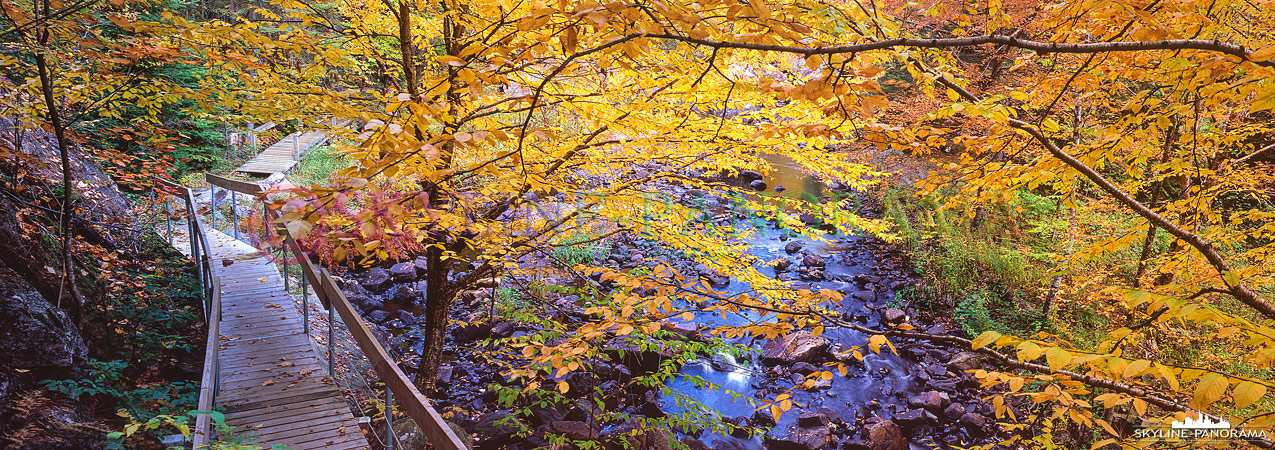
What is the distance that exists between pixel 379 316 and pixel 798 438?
740 cm

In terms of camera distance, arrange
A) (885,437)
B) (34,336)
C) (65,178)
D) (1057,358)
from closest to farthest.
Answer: (1057,358) → (34,336) → (65,178) → (885,437)

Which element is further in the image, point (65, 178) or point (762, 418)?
point (762, 418)

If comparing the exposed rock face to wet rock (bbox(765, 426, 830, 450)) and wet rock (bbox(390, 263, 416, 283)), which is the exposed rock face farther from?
wet rock (bbox(765, 426, 830, 450))

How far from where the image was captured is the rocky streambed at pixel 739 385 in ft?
23.4

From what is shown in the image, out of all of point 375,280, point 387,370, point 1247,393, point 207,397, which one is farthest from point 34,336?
point 1247,393

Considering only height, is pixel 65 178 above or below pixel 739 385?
above

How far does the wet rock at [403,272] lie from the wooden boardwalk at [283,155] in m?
3.58

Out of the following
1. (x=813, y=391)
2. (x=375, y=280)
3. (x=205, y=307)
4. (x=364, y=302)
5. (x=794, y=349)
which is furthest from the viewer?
(x=375, y=280)

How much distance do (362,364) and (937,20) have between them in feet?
40.5

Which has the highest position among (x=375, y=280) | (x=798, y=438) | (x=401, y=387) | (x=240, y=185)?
(x=240, y=185)

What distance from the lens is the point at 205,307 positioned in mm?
5926

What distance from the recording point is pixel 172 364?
17.9ft

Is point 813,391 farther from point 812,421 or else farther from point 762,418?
point 762,418

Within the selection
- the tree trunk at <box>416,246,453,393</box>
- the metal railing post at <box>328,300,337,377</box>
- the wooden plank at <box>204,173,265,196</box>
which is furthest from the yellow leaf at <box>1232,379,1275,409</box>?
the wooden plank at <box>204,173,265,196</box>
